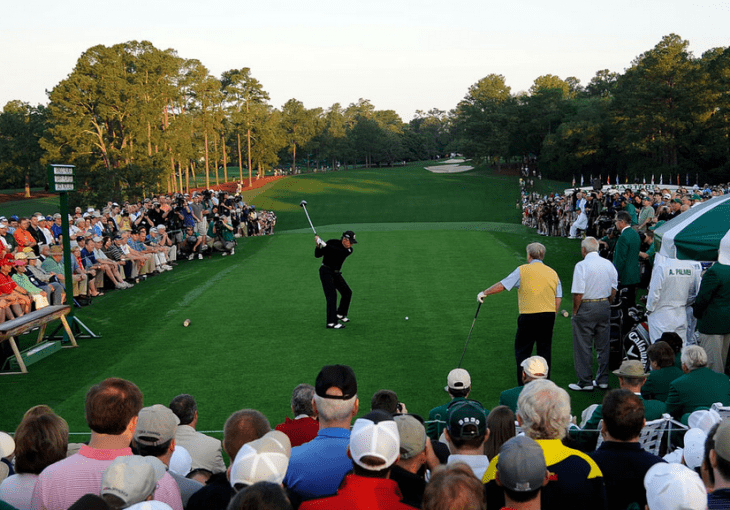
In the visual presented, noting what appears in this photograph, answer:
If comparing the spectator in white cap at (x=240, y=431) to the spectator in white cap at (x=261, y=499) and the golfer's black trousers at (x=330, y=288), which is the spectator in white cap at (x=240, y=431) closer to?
the spectator in white cap at (x=261, y=499)

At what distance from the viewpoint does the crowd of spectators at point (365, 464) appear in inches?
124

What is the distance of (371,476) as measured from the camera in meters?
3.33

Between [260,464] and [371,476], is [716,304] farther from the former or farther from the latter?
[260,464]

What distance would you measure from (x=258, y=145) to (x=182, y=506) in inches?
3157

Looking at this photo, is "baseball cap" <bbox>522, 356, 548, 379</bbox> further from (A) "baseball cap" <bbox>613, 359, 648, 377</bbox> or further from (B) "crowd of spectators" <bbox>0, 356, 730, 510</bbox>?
(B) "crowd of spectators" <bbox>0, 356, 730, 510</bbox>

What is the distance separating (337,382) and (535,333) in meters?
5.05

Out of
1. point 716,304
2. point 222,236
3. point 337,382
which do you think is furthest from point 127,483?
point 222,236

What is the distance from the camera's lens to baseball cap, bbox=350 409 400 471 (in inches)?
130

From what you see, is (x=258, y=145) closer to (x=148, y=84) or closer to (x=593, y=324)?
(x=148, y=84)

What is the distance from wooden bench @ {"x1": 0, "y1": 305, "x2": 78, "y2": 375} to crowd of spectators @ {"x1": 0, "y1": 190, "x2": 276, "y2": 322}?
104cm

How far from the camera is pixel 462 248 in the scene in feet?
74.9

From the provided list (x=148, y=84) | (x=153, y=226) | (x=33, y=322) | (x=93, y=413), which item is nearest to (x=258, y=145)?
(x=148, y=84)

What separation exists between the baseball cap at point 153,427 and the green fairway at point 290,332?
3.60 metres

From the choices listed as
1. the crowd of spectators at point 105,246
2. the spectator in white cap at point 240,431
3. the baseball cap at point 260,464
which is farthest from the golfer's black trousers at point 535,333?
the crowd of spectators at point 105,246
